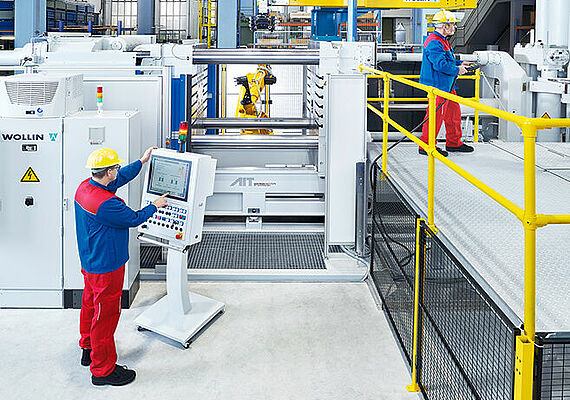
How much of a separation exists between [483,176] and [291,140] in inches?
123

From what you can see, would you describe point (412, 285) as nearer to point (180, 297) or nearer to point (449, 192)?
point (449, 192)

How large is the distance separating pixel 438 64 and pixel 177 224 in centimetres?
274

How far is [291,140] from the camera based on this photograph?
8.05m

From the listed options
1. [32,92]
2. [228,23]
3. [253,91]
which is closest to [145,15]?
[228,23]

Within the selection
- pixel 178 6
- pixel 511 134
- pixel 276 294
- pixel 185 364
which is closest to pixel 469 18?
pixel 178 6

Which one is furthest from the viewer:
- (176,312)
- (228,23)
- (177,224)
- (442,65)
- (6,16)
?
(6,16)

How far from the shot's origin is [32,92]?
18.7ft

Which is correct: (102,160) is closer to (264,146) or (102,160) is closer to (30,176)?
(30,176)

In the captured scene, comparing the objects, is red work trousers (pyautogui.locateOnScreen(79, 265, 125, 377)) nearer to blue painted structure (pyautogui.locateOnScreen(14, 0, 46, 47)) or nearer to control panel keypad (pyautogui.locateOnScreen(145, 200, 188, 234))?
control panel keypad (pyautogui.locateOnScreen(145, 200, 188, 234))

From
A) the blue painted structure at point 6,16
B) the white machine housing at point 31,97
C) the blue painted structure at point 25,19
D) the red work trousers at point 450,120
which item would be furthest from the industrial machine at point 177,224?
the blue painted structure at point 6,16

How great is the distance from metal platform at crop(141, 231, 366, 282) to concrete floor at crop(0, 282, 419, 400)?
0.33 meters

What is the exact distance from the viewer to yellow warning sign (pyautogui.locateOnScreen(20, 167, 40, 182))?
5.79 meters

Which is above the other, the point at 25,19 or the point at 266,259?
the point at 25,19

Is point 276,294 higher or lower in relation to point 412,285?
lower
